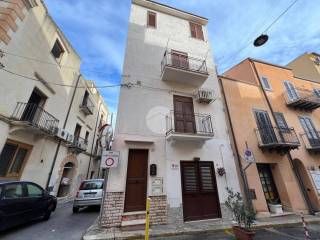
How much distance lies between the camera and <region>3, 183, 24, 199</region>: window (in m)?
4.73

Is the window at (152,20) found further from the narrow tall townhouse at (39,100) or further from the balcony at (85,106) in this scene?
the balcony at (85,106)

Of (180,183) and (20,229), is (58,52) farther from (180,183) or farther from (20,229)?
(180,183)

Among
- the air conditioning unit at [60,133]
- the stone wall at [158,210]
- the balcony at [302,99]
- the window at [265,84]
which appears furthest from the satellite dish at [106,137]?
the balcony at [302,99]

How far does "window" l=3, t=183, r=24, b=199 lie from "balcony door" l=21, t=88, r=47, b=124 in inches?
169

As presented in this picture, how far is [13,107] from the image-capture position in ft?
24.4

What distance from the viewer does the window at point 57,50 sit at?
11183 millimetres

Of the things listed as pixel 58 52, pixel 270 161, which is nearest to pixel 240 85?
pixel 270 161

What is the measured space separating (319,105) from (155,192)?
1402 cm

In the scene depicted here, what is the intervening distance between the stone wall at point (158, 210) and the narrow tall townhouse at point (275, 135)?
435 centimetres

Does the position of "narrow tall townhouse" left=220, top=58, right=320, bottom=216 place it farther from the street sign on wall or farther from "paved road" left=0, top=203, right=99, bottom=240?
"paved road" left=0, top=203, right=99, bottom=240

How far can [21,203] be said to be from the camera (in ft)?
16.5

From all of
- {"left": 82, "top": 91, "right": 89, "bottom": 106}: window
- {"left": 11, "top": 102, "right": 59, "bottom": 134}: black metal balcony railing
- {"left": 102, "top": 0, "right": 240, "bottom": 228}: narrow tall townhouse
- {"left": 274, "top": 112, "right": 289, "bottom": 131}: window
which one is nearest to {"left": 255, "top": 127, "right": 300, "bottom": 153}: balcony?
{"left": 274, "top": 112, "right": 289, "bottom": 131}: window

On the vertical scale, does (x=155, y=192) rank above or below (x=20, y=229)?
above

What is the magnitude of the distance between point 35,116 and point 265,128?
13948 millimetres
